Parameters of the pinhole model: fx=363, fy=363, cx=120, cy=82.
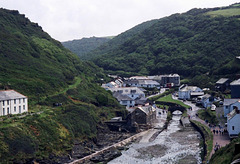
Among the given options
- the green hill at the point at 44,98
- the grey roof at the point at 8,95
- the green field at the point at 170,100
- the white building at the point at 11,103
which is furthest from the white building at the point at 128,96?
the grey roof at the point at 8,95

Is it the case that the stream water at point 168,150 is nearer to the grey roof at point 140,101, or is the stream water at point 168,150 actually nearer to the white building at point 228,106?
the white building at point 228,106

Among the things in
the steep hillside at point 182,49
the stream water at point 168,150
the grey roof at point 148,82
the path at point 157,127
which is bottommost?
the stream water at point 168,150

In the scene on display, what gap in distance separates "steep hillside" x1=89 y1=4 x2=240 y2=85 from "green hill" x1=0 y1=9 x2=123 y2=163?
3894cm

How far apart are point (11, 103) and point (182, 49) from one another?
105626mm

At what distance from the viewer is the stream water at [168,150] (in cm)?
4597

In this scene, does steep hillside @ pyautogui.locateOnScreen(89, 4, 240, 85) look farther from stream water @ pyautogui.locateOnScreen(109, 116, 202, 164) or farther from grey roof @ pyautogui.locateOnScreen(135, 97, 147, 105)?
stream water @ pyautogui.locateOnScreen(109, 116, 202, 164)

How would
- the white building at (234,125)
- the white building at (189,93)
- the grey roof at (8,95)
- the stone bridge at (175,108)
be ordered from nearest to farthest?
the white building at (234,125) → the grey roof at (8,95) → the stone bridge at (175,108) → the white building at (189,93)

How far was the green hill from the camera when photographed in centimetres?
4581

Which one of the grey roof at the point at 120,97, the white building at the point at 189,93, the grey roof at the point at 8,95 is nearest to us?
the grey roof at the point at 8,95

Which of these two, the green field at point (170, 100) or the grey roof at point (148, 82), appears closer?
the green field at point (170, 100)

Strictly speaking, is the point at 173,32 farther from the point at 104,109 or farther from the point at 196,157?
the point at 196,157

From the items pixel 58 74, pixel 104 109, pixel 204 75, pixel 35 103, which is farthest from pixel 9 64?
pixel 204 75

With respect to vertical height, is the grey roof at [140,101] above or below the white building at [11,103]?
below

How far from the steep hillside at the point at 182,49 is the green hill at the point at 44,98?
3894 centimetres
